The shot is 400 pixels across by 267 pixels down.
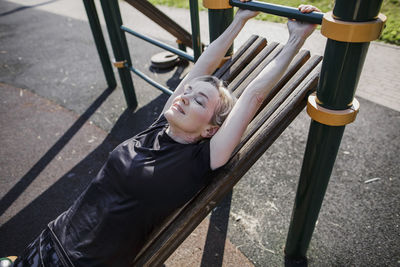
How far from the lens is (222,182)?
1533 mm

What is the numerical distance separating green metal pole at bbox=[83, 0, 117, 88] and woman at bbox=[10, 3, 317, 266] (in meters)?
3.33

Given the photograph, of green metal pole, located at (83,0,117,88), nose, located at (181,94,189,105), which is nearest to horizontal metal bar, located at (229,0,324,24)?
nose, located at (181,94,189,105)

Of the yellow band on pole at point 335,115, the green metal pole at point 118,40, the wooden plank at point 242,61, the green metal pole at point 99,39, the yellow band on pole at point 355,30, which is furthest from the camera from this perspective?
the green metal pole at point 99,39

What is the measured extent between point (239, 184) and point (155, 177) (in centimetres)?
157

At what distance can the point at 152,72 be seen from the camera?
5.37 metres

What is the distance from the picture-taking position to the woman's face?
161cm

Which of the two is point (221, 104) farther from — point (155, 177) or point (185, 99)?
point (155, 177)

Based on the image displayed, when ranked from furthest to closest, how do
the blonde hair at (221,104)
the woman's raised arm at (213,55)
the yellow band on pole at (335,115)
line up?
the woman's raised arm at (213,55) → the blonde hair at (221,104) → the yellow band on pole at (335,115)

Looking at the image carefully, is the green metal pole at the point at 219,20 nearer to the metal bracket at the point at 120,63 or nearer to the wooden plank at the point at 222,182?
the wooden plank at the point at 222,182

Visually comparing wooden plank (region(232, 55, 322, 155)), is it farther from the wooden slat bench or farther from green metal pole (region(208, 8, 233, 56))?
green metal pole (region(208, 8, 233, 56))

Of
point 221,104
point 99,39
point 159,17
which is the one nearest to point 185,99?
point 221,104

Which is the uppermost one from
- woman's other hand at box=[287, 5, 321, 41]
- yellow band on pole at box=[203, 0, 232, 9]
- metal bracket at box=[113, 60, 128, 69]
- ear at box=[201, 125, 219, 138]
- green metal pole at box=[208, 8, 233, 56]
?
woman's other hand at box=[287, 5, 321, 41]

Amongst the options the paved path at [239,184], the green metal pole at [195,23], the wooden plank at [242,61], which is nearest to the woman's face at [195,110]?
the wooden plank at [242,61]

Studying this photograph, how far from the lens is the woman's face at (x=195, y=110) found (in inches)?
63.2
